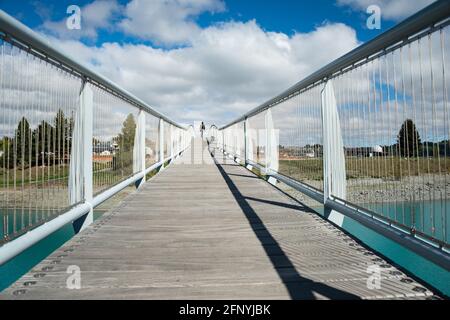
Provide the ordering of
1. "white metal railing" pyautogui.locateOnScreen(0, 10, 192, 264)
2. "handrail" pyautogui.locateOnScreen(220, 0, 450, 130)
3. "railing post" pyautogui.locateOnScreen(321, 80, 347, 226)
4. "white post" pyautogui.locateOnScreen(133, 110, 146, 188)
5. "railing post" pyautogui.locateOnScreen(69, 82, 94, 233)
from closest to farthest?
"handrail" pyautogui.locateOnScreen(220, 0, 450, 130)
"white metal railing" pyautogui.locateOnScreen(0, 10, 192, 264)
"railing post" pyautogui.locateOnScreen(69, 82, 94, 233)
"railing post" pyautogui.locateOnScreen(321, 80, 347, 226)
"white post" pyautogui.locateOnScreen(133, 110, 146, 188)

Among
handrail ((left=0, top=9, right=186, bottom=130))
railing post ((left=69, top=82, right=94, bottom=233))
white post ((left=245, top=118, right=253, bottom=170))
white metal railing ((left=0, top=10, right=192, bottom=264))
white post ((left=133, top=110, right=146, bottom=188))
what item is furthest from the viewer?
white post ((left=245, top=118, right=253, bottom=170))

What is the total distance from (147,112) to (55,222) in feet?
14.8

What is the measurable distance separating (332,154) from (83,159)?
2.46m

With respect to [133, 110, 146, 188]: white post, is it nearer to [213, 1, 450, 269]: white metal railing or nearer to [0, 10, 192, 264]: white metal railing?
[0, 10, 192, 264]: white metal railing

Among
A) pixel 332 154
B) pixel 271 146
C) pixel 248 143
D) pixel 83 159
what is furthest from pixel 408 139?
pixel 248 143

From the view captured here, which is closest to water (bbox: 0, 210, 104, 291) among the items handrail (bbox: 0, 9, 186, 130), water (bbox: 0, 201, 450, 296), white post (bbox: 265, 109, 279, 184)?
water (bbox: 0, 201, 450, 296)

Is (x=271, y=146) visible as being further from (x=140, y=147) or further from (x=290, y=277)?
(x=290, y=277)

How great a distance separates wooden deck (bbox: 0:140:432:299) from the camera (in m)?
1.78

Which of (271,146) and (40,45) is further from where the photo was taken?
(271,146)

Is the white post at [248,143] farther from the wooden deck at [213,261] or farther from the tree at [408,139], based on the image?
the tree at [408,139]

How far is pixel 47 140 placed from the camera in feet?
7.66

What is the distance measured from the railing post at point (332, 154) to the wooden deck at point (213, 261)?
309 millimetres

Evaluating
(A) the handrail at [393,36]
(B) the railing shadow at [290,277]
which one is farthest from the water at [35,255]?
(A) the handrail at [393,36]

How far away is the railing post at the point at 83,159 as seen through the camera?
2846 mm
